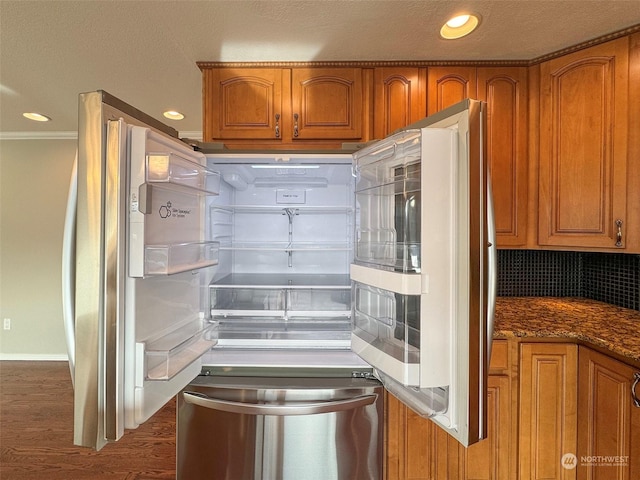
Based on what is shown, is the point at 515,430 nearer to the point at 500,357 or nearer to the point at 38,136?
the point at 500,357

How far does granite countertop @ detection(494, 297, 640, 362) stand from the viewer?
1148mm

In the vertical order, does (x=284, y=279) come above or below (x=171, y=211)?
below

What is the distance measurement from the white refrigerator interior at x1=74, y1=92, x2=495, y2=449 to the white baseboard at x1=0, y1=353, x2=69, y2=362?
294 centimetres

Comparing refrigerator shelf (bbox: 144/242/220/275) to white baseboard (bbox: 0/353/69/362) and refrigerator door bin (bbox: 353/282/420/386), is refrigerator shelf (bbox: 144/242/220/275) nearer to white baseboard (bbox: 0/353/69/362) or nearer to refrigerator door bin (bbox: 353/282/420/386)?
refrigerator door bin (bbox: 353/282/420/386)

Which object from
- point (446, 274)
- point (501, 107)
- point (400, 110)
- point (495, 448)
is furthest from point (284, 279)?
point (501, 107)

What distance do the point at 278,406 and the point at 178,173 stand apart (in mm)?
816

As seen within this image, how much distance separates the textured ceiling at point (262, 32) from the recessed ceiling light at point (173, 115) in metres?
0.57

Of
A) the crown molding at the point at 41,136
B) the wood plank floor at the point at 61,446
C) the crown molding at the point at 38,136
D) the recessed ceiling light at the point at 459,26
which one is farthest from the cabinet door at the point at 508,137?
the crown molding at the point at 38,136

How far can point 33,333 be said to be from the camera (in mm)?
3031

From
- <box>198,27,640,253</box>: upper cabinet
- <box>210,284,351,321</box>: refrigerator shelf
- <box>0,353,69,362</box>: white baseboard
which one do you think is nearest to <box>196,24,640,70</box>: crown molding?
<box>198,27,640,253</box>: upper cabinet

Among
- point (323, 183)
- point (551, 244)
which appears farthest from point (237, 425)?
point (551, 244)

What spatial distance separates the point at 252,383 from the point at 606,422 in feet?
4.37

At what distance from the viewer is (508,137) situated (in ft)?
5.11

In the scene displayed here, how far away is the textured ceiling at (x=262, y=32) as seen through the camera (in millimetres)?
1191
